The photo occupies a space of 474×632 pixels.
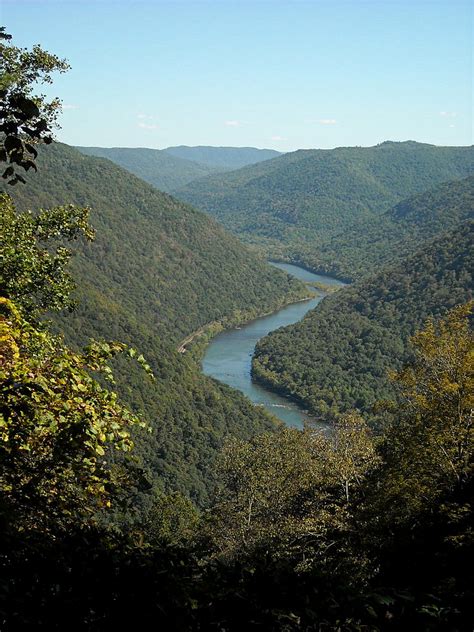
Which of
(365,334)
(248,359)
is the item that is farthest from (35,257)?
(365,334)

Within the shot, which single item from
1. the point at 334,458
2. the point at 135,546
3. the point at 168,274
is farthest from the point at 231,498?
the point at 168,274

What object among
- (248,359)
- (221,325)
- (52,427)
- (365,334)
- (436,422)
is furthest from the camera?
(221,325)

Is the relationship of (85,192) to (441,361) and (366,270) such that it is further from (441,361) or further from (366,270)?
(441,361)

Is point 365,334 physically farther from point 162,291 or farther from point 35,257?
point 35,257

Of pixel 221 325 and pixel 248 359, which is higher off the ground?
pixel 221 325

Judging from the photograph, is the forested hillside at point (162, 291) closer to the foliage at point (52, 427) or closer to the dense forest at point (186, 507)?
the dense forest at point (186, 507)
